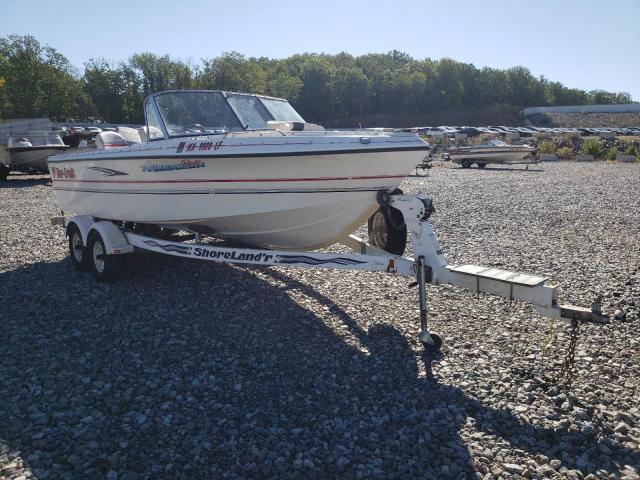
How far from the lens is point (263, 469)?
2883mm

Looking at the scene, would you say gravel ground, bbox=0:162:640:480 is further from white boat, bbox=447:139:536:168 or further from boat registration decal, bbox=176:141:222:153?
white boat, bbox=447:139:536:168

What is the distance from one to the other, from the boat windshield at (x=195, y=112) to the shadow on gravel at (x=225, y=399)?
87.7 inches

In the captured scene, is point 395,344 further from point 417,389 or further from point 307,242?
point 307,242

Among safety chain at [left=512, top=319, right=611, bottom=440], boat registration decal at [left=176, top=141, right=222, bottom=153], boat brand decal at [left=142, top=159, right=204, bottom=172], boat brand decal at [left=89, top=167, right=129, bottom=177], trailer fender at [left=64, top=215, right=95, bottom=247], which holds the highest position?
boat registration decal at [left=176, top=141, right=222, bottom=153]

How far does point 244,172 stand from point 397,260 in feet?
5.94

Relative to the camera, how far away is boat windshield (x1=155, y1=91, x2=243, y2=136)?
20.7ft

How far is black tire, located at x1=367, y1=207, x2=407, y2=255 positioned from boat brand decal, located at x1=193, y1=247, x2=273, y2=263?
1358 millimetres

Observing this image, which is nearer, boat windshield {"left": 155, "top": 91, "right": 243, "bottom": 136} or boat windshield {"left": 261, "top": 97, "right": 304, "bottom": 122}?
boat windshield {"left": 155, "top": 91, "right": 243, "bottom": 136}

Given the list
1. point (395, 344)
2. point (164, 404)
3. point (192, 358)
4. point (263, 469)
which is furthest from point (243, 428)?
point (395, 344)

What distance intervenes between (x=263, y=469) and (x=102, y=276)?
14.2 ft

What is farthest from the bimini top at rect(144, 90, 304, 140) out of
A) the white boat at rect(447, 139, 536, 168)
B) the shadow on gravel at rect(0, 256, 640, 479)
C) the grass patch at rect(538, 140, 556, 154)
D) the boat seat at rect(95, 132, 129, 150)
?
the grass patch at rect(538, 140, 556, 154)

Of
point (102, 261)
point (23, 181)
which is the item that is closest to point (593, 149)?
point (23, 181)

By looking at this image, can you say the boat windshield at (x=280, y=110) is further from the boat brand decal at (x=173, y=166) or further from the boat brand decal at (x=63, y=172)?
the boat brand decal at (x=63, y=172)

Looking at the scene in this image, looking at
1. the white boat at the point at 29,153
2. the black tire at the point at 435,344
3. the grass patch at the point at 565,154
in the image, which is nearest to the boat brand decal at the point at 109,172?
the black tire at the point at 435,344
